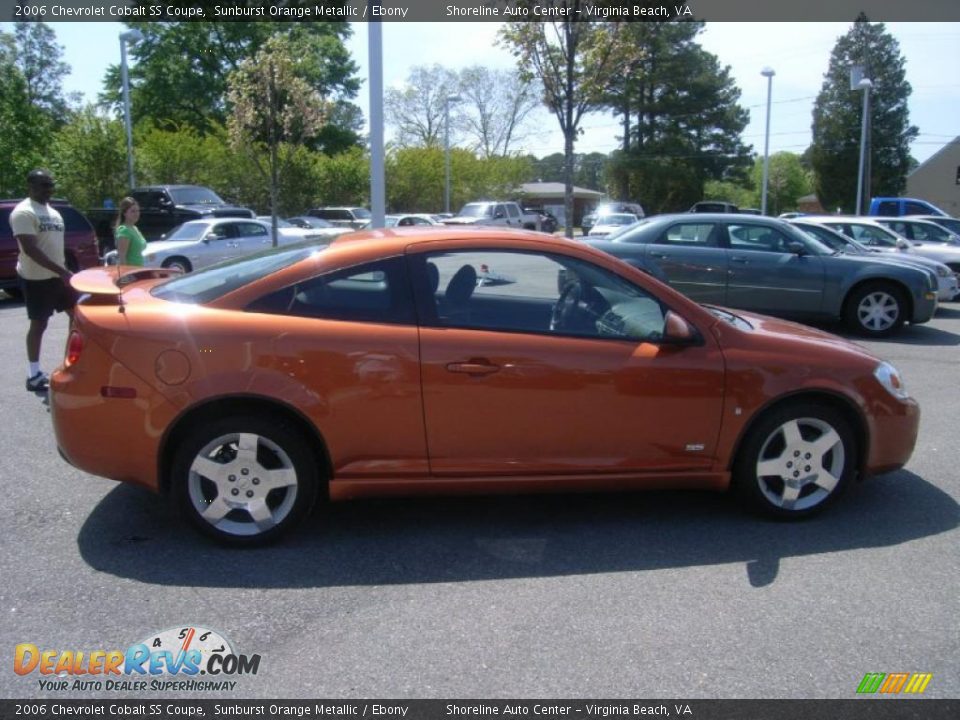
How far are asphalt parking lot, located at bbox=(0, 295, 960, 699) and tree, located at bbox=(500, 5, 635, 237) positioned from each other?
10788 millimetres

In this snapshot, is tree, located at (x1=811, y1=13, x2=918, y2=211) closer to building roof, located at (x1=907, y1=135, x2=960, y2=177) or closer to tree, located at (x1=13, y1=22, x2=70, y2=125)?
building roof, located at (x1=907, y1=135, x2=960, y2=177)

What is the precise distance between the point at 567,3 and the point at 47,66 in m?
55.7

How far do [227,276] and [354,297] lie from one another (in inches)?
28.0

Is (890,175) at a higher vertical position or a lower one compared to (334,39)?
lower

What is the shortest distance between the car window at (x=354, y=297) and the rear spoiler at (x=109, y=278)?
866mm

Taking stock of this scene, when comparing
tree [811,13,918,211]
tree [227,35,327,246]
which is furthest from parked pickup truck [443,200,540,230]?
tree [811,13,918,211]

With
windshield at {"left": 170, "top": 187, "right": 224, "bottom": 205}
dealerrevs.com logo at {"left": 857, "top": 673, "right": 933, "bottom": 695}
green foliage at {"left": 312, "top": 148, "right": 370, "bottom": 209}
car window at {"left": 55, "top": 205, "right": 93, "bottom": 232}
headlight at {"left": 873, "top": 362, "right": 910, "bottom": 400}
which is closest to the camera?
dealerrevs.com logo at {"left": 857, "top": 673, "right": 933, "bottom": 695}

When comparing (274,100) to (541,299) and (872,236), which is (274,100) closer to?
(872,236)

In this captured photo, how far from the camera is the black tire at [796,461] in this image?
4184mm

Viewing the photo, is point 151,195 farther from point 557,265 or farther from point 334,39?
point 334,39

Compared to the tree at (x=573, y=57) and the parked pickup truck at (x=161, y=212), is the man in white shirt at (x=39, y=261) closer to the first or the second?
the tree at (x=573, y=57)

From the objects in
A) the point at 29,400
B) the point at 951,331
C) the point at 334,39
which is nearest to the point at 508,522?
the point at 29,400

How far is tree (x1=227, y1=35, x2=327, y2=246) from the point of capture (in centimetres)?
1644

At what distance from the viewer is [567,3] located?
13.6 metres
